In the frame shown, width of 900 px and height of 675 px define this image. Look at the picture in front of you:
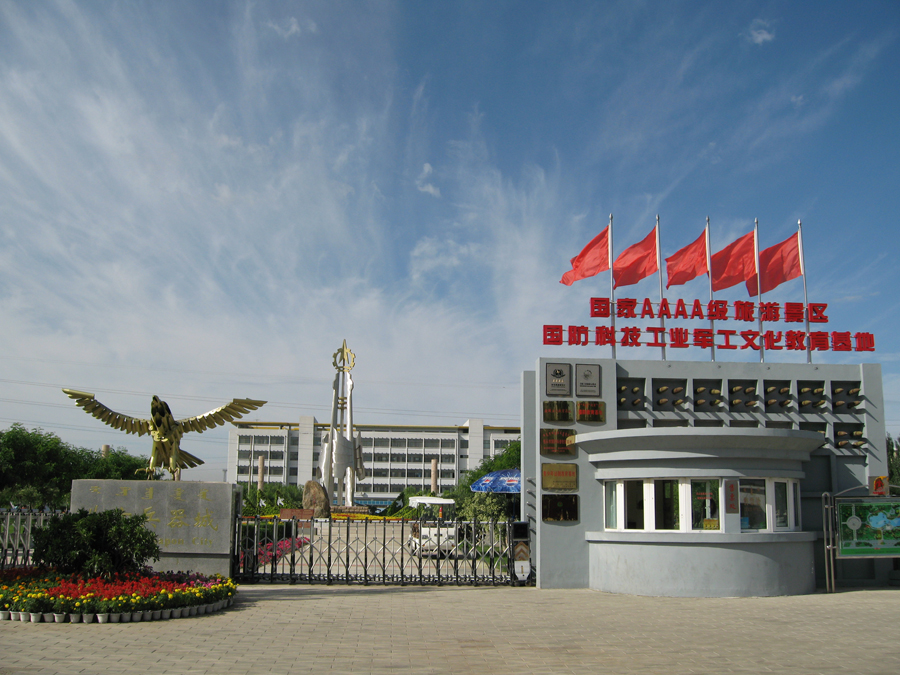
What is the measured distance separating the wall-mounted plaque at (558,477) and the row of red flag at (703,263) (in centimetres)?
517

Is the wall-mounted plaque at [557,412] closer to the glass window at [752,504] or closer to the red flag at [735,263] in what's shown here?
the glass window at [752,504]

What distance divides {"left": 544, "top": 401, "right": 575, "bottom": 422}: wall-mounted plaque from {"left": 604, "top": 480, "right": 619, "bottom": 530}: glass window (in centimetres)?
165

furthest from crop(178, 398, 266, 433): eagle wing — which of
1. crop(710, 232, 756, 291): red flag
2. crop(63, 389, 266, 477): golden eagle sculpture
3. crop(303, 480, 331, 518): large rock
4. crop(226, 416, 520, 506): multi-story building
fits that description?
crop(226, 416, 520, 506): multi-story building

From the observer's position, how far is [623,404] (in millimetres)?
16281

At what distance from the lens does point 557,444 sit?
1568 cm

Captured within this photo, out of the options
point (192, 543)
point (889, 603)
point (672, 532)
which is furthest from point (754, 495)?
point (192, 543)

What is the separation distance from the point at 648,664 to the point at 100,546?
28.8ft

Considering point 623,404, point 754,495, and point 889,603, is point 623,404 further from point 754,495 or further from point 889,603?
point 889,603

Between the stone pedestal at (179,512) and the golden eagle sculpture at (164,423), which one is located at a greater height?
the golden eagle sculpture at (164,423)

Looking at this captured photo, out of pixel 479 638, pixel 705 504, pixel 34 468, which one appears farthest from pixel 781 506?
pixel 34 468

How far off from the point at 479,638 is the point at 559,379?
7368 mm

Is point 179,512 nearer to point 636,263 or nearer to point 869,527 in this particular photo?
point 636,263

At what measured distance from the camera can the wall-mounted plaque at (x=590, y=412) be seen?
15.9m

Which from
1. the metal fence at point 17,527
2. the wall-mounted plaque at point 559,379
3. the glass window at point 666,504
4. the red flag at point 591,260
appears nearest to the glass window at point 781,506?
the glass window at point 666,504
